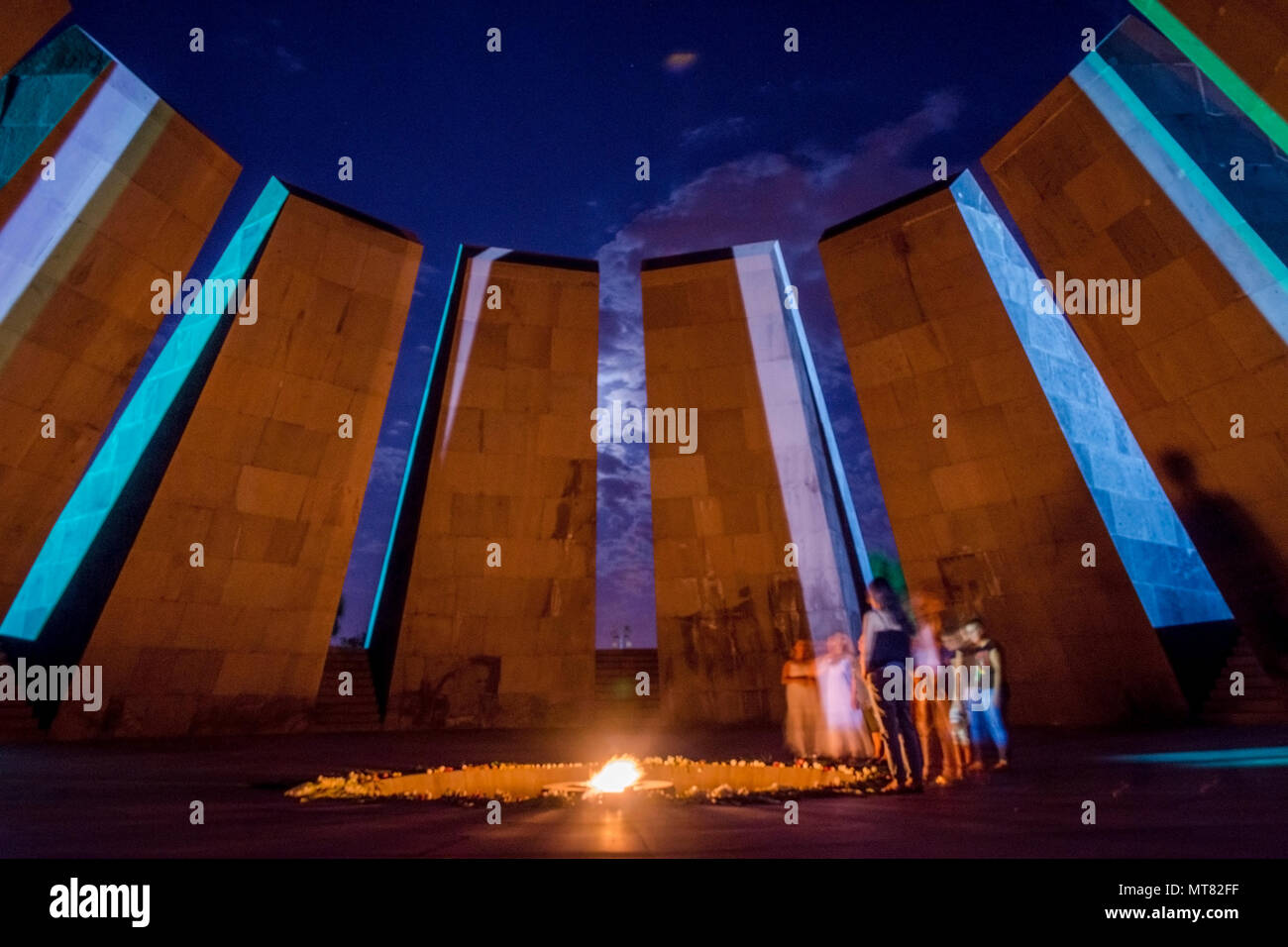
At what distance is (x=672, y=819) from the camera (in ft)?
15.9

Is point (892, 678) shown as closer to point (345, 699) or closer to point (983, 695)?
point (983, 695)

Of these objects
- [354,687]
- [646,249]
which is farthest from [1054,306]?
[354,687]

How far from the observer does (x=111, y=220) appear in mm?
12203

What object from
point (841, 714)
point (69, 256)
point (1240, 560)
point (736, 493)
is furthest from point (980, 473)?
point (69, 256)

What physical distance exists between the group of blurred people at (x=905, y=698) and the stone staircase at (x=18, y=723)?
35.4 ft

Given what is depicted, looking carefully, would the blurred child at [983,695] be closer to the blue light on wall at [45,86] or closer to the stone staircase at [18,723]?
the stone staircase at [18,723]

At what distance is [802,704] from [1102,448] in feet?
27.2

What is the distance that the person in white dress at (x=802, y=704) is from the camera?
9758 mm

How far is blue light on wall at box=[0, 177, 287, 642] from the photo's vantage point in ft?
42.9

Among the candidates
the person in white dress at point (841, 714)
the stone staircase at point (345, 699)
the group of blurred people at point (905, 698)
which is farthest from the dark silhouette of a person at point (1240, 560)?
the stone staircase at point (345, 699)

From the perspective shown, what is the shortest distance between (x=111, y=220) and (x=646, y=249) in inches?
396

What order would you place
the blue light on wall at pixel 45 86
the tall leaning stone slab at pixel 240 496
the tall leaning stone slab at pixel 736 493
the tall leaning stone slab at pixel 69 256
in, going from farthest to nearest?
the tall leaning stone slab at pixel 736 493
the tall leaning stone slab at pixel 240 496
the blue light on wall at pixel 45 86
the tall leaning stone slab at pixel 69 256

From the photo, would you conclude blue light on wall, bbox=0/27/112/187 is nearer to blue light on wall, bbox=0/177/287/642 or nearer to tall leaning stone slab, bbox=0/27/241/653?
tall leaning stone slab, bbox=0/27/241/653

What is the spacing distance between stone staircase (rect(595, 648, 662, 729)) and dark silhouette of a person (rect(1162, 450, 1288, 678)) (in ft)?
31.2
